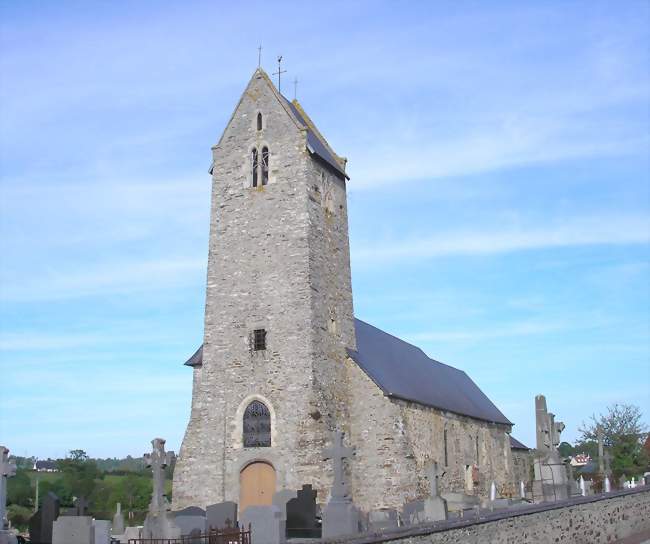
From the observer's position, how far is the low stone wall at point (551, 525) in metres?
13.8

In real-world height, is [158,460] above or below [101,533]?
above

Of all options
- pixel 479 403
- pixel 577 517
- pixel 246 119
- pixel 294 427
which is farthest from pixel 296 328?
pixel 479 403

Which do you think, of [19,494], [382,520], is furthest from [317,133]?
[19,494]

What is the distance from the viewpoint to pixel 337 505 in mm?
16625

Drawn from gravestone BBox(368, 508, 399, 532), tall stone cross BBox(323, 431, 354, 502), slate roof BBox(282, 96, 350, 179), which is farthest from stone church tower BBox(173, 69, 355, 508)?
tall stone cross BBox(323, 431, 354, 502)

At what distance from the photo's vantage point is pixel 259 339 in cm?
2506

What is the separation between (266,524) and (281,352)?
34.2 ft

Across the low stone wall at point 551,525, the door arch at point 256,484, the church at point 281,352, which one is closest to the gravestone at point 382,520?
the church at point 281,352

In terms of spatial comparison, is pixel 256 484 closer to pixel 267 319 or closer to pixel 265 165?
pixel 267 319

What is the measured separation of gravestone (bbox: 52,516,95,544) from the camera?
13.1m

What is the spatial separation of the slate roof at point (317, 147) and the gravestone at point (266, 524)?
14.7 meters

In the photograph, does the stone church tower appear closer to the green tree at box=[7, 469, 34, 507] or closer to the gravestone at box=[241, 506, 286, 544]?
the gravestone at box=[241, 506, 286, 544]

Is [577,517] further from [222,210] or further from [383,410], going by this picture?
[222,210]

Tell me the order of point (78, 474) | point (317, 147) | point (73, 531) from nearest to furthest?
point (73, 531) < point (317, 147) < point (78, 474)
